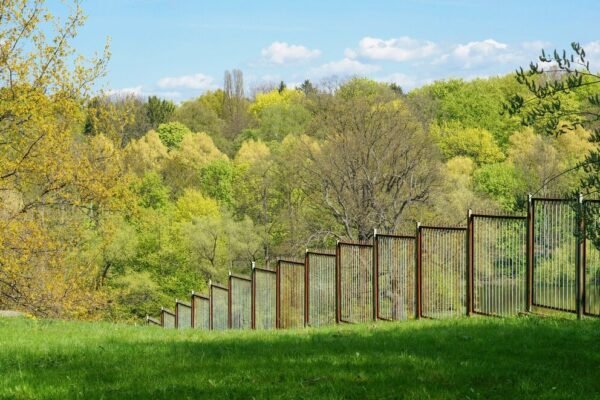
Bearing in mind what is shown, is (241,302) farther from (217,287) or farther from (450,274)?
(450,274)

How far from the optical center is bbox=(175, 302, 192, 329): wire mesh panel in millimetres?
34828

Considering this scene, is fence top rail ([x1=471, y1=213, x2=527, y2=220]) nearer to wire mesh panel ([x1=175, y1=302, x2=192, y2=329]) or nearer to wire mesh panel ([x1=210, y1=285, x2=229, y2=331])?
wire mesh panel ([x1=210, y1=285, x2=229, y2=331])

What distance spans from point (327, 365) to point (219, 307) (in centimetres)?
2115

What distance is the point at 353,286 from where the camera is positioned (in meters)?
20.4

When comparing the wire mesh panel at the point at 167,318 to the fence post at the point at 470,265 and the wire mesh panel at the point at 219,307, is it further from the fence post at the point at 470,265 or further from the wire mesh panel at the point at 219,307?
the fence post at the point at 470,265

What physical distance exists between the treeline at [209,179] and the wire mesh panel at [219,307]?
4.73m

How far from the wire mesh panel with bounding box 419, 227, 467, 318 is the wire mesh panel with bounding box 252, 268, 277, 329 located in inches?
297

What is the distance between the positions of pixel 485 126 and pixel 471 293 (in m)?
71.3

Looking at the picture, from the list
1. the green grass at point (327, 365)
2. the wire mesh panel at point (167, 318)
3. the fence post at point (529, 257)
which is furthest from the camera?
the wire mesh panel at point (167, 318)

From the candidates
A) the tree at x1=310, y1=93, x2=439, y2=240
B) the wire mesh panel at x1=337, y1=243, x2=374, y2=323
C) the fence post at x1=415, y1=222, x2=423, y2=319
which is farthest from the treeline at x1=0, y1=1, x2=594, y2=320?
the wire mesh panel at x1=337, y1=243, x2=374, y2=323

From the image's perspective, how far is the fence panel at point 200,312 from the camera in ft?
104

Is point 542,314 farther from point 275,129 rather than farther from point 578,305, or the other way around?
point 275,129

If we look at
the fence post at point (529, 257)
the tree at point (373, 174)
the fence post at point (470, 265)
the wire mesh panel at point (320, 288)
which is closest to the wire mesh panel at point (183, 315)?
the tree at point (373, 174)

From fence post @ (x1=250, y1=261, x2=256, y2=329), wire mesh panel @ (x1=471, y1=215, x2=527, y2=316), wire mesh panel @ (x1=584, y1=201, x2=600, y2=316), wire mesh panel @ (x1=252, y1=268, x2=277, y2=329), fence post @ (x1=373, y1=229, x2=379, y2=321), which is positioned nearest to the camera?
wire mesh panel @ (x1=584, y1=201, x2=600, y2=316)
